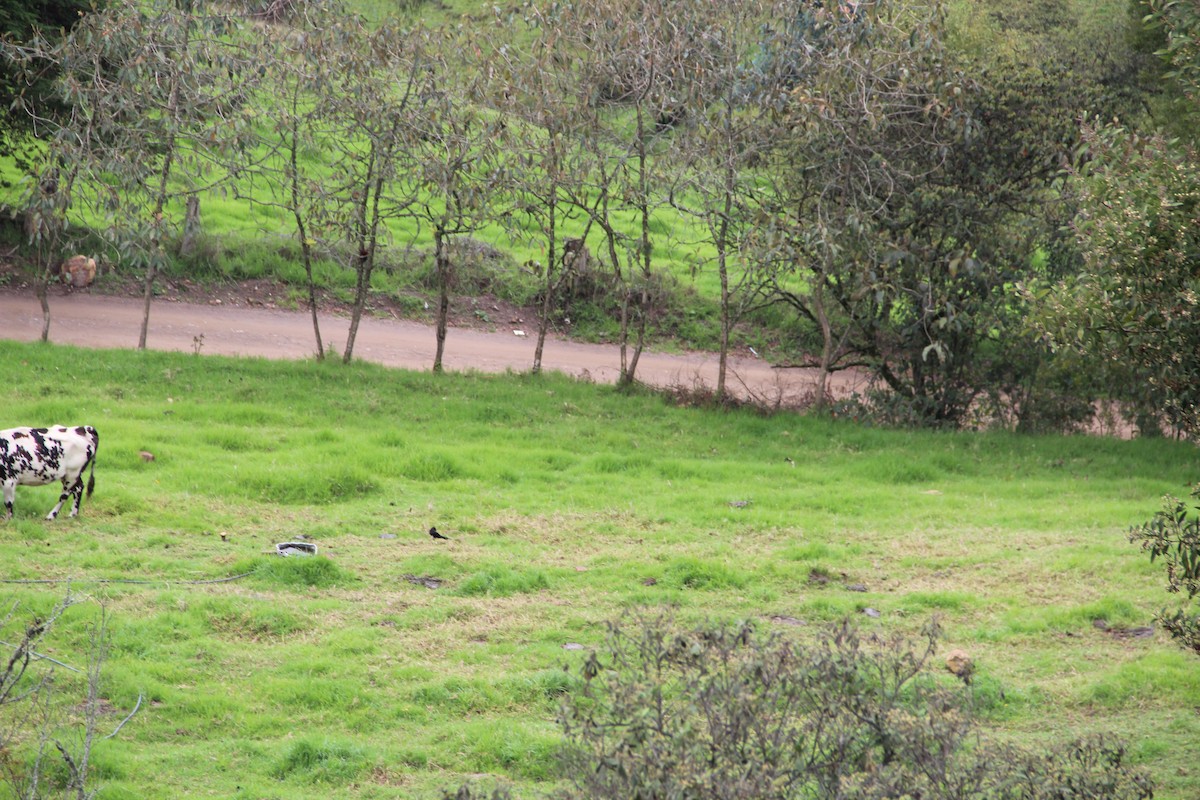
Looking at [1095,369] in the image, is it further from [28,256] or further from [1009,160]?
[28,256]

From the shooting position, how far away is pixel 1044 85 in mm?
16812

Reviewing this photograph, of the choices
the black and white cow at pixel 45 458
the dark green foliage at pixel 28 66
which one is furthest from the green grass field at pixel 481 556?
the dark green foliage at pixel 28 66

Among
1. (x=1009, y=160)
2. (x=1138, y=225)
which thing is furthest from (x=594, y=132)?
(x=1138, y=225)

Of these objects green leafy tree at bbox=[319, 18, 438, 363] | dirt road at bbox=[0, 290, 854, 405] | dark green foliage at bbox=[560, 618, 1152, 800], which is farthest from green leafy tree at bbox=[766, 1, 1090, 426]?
dark green foliage at bbox=[560, 618, 1152, 800]

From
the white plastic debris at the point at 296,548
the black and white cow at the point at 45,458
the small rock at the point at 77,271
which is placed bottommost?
the white plastic debris at the point at 296,548

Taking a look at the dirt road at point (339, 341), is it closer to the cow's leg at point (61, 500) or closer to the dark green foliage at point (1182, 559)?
the cow's leg at point (61, 500)

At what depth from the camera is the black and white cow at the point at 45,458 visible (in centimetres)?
1027

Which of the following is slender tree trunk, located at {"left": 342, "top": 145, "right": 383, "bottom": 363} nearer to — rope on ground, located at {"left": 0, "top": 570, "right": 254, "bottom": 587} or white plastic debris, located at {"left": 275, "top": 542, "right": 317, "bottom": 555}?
white plastic debris, located at {"left": 275, "top": 542, "right": 317, "bottom": 555}

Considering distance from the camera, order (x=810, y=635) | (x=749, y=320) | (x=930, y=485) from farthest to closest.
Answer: (x=749, y=320)
(x=930, y=485)
(x=810, y=635)

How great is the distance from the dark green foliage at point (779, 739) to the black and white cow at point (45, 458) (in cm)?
730

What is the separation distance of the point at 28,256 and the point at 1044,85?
702 inches

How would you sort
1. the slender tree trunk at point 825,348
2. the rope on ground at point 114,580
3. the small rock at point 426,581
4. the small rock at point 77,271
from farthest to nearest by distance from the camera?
the small rock at point 77,271, the slender tree trunk at point 825,348, the small rock at point 426,581, the rope on ground at point 114,580

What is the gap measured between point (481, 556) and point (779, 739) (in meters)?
6.71

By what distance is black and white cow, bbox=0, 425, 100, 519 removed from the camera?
10.3 meters
